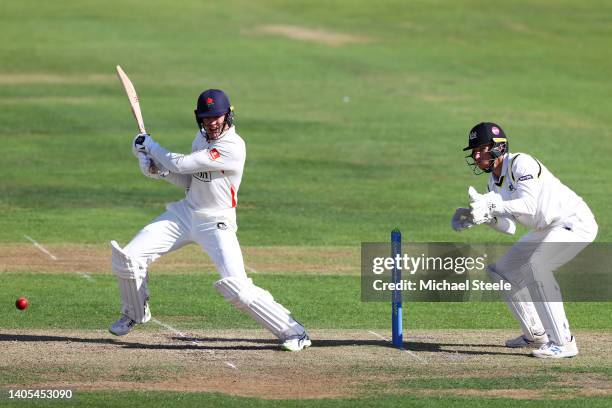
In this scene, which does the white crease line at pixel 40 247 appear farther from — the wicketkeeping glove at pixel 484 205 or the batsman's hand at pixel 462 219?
the wicketkeeping glove at pixel 484 205

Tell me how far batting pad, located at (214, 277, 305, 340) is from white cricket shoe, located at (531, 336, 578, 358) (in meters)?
2.24

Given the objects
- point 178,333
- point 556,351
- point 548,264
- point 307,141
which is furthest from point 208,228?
point 307,141

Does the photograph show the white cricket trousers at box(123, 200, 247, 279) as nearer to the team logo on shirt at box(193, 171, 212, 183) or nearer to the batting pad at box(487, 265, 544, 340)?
the team logo on shirt at box(193, 171, 212, 183)

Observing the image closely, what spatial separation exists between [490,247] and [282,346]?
696 cm

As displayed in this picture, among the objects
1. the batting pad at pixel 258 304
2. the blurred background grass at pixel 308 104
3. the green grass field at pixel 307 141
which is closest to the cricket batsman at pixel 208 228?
the batting pad at pixel 258 304

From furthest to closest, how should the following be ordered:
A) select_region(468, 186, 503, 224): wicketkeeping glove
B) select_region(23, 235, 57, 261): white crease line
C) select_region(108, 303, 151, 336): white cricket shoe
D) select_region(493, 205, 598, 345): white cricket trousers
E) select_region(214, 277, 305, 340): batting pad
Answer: select_region(23, 235, 57, 261): white crease line
select_region(108, 303, 151, 336): white cricket shoe
select_region(214, 277, 305, 340): batting pad
select_region(493, 205, 598, 345): white cricket trousers
select_region(468, 186, 503, 224): wicketkeeping glove

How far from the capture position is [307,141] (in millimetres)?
27406

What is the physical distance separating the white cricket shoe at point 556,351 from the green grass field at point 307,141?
0.46 ft

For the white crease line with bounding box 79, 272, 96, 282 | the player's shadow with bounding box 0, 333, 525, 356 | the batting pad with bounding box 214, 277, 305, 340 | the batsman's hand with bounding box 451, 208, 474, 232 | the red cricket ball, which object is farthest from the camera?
the white crease line with bounding box 79, 272, 96, 282

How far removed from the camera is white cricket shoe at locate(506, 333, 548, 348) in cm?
1157

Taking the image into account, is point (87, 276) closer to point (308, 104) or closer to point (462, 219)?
point (462, 219)

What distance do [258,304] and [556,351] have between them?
2.72 meters

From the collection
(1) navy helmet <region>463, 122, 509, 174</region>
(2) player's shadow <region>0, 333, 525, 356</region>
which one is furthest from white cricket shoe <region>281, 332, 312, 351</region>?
(1) navy helmet <region>463, 122, 509, 174</region>

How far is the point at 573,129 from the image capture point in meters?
28.6
